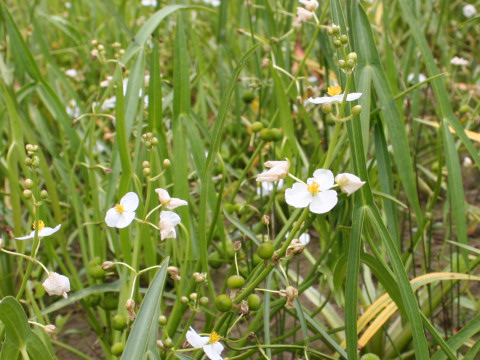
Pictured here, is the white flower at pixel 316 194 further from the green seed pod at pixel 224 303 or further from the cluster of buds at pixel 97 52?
the cluster of buds at pixel 97 52

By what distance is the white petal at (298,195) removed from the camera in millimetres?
688

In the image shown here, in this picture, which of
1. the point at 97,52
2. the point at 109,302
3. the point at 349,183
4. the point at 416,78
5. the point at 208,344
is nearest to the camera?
the point at 349,183

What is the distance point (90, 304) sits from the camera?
106 centimetres

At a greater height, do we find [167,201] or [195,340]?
[167,201]

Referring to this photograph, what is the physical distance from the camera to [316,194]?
2.27 feet

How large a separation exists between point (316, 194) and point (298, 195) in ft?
0.06

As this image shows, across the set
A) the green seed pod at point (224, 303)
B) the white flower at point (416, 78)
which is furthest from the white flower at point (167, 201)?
the white flower at point (416, 78)

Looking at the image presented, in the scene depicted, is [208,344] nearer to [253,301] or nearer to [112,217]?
[253,301]

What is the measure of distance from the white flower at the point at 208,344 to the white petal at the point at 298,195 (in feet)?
0.67

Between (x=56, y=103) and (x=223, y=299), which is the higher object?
(x=56, y=103)

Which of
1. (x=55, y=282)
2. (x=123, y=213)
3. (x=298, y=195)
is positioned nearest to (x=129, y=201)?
(x=123, y=213)

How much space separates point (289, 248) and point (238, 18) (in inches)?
51.2

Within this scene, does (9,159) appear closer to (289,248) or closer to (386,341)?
(289,248)

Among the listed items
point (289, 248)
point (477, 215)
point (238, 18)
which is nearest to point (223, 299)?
point (289, 248)
